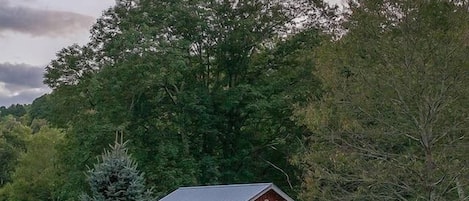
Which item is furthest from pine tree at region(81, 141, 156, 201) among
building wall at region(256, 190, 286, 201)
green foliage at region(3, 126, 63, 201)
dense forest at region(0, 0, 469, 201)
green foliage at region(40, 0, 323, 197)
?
green foliage at region(3, 126, 63, 201)

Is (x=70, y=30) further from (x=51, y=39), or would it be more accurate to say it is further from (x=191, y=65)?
(x=191, y=65)

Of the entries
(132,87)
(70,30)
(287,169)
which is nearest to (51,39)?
(70,30)

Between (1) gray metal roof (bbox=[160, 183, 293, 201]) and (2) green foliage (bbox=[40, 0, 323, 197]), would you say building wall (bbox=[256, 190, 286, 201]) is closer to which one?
(1) gray metal roof (bbox=[160, 183, 293, 201])

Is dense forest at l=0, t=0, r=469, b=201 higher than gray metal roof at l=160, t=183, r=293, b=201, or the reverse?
dense forest at l=0, t=0, r=469, b=201

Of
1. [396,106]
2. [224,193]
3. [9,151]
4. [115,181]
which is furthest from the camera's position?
[9,151]

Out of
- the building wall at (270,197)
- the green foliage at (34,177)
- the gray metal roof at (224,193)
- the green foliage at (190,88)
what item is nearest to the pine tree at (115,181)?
the gray metal roof at (224,193)

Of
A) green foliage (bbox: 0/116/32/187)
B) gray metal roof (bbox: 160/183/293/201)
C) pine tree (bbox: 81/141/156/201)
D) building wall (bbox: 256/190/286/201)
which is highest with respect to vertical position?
green foliage (bbox: 0/116/32/187)

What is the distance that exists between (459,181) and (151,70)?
38.1 ft

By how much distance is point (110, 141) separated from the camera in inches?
832

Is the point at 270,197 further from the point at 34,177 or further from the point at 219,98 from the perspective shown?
the point at 34,177

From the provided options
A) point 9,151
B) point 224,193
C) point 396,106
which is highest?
point 9,151

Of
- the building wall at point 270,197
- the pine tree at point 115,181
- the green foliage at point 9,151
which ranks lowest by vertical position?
the building wall at point 270,197

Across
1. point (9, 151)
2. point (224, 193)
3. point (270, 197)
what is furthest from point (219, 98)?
point (9, 151)

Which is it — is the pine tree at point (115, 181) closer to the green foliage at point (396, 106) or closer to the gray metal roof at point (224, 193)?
the green foliage at point (396, 106)
